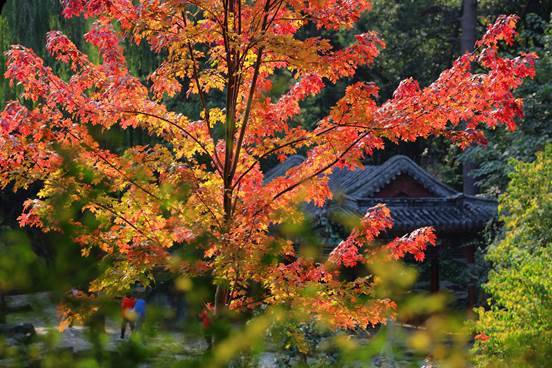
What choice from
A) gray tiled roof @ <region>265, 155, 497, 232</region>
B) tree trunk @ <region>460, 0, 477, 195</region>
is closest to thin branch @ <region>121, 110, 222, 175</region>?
gray tiled roof @ <region>265, 155, 497, 232</region>

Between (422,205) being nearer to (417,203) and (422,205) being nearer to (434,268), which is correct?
(417,203)

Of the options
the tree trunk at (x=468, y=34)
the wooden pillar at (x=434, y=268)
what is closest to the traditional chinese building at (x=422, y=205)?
the wooden pillar at (x=434, y=268)

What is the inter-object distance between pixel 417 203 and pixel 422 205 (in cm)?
13

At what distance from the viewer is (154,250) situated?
6004 millimetres

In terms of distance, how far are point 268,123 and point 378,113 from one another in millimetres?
1127

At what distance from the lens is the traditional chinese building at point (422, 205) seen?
20422 mm

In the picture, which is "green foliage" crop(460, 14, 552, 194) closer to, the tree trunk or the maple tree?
the tree trunk

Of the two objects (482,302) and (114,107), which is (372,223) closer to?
(114,107)

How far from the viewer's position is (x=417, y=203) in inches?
834

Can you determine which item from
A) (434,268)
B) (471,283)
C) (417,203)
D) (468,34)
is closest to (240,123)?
(471,283)

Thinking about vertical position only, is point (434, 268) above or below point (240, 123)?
below

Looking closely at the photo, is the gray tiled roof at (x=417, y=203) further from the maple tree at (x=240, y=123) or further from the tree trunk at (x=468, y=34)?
the maple tree at (x=240, y=123)

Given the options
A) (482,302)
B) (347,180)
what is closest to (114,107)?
(482,302)

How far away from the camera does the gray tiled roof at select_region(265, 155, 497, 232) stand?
20500 mm
